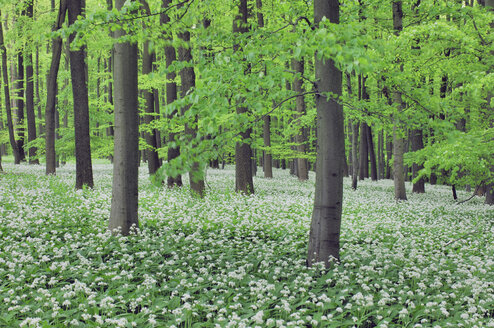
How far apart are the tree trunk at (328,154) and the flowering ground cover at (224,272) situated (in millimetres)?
528

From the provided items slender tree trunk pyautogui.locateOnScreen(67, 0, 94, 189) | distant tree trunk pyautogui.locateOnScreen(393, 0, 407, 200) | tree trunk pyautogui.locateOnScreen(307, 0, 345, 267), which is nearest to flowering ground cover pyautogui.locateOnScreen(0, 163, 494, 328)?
tree trunk pyautogui.locateOnScreen(307, 0, 345, 267)

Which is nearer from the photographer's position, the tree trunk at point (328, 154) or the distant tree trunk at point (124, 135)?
the tree trunk at point (328, 154)

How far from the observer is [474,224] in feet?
34.2

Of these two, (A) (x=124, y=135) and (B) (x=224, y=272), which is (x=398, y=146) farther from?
(A) (x=124, y=135)

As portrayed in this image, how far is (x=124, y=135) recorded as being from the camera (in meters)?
7.03

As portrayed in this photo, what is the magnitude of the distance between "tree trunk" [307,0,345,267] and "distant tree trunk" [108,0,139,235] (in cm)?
384

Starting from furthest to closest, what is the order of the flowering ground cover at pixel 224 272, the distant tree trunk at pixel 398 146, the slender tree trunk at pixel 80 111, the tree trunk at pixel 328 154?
the distant tree trunk at pixel 398 146, the slender tree trunk at pixel 80 111, the tree trunk at pixel 328 154, the flowering ground cover at pixel 224 272

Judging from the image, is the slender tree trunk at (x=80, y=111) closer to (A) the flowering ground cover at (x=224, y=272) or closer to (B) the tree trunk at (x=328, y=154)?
(A) the flowering ground cover at (x=224, y=272)

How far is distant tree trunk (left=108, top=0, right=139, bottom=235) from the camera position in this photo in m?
6.99

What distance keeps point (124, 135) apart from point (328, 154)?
4.15 metres

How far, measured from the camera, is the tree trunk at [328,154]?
555 cm

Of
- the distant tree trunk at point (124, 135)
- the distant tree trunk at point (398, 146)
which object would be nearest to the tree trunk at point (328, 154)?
the distant tree trunk at point (124, 135)

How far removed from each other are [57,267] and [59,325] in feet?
5.42

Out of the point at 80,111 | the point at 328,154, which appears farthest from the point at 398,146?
the point at 80,111
